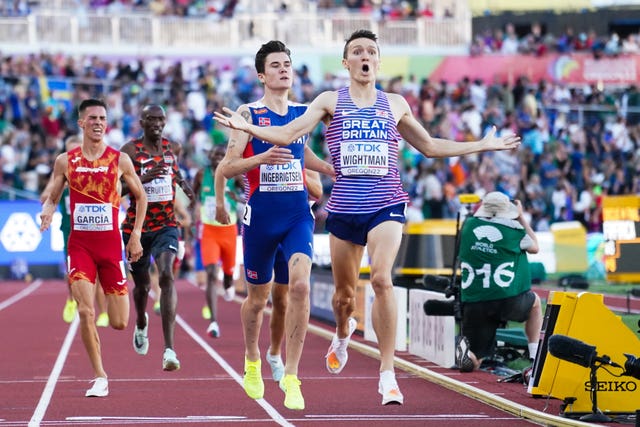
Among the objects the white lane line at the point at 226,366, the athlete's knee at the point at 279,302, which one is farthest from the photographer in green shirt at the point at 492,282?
the athlete's knee at the point at 279,302

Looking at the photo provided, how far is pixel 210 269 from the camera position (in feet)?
59.9

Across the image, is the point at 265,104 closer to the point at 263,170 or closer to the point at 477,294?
the point at 263,170

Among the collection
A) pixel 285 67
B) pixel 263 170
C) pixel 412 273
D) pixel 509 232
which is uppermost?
pixel 285 67

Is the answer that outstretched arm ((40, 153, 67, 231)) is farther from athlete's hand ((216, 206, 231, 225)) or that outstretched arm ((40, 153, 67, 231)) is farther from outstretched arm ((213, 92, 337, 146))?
outstretched arm ((213, 92, 337, 146))

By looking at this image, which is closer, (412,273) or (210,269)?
(210,269)

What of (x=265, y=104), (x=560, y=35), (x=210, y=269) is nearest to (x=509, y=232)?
(x=265, y=104)

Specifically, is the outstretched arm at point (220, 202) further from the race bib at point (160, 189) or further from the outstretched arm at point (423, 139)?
the race bib at point (160, 189)

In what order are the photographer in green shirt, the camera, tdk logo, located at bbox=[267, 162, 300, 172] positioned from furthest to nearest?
the photographer in green shirt, tdk logo, located at bbox=[267, 162, 300, 172], the camera

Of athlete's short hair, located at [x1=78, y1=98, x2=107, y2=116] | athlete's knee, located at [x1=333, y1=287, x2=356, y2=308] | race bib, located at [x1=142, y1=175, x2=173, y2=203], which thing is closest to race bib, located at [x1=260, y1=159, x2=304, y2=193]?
athlete's knee, located at [x1=333, y1=287, x2=356, y2=308]

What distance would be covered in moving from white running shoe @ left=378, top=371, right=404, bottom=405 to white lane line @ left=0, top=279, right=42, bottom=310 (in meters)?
15.6

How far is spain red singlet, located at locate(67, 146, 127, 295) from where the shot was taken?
11.6 meters

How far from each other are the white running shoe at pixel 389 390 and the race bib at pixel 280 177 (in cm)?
145

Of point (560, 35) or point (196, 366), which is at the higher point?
point (560, 35)

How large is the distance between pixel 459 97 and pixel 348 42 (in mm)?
29507
